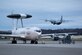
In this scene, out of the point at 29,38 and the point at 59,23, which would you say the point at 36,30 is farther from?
the point at 59,23

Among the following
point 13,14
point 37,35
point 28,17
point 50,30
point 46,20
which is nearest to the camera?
point 37,35

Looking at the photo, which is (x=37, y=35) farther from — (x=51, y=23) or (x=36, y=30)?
(x=51, y=23)

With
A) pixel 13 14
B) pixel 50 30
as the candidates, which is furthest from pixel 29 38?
pixel 50 30

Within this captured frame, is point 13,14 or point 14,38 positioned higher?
point 13,14

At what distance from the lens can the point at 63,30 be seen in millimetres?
156625

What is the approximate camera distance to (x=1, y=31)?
107062 mm

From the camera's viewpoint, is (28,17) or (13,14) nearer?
(13,14)

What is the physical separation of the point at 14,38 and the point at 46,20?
7076cm

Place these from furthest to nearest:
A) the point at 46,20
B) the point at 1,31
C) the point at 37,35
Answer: the point at 46,20, the point at 1,31, the point at 37,35

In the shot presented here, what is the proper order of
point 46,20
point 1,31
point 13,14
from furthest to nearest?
point 46,20 → point 1,31 → point 13,14

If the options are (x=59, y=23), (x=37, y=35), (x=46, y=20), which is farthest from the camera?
(x=46, y=20)

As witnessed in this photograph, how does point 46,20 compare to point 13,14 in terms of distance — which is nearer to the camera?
point 13,14

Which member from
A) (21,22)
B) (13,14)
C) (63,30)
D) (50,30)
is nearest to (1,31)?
(21,22)

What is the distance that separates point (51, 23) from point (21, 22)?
37.1 meters
